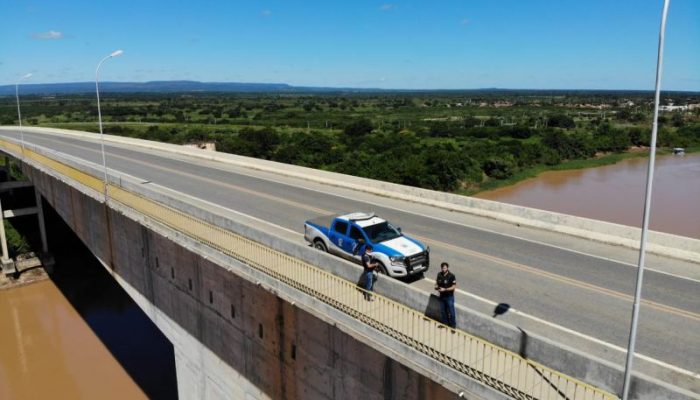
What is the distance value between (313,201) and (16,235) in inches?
1085

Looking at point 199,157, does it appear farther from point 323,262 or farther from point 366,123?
point 366,123

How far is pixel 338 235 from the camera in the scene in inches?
527

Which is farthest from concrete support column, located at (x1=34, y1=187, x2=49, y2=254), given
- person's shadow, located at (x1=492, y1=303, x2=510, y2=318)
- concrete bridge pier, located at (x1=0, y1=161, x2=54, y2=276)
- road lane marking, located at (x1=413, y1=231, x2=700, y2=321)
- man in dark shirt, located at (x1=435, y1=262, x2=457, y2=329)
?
man in dark shirt, located at (x1=435, y1=262, x2=457, y2=329)

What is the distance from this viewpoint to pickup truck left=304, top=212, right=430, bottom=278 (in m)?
11.9

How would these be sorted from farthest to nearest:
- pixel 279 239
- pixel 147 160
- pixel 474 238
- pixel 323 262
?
pixel 147 160 → pixel 474 238 → pixel 279 239 → pixel 323 262

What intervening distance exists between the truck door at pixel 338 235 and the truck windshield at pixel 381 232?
2.28 feet

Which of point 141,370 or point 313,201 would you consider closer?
point 313,201

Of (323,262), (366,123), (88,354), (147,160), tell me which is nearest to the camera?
(323,262)

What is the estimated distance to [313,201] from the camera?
72.5 ft

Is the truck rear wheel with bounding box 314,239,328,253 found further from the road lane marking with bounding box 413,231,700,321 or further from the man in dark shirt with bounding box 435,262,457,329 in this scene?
the man in dark shirt with bounding box 435,262,457,329

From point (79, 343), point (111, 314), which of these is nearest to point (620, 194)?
point (111, 314)

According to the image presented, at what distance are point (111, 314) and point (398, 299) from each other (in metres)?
25.1

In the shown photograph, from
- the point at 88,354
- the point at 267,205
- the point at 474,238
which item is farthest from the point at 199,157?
the point at 474,238

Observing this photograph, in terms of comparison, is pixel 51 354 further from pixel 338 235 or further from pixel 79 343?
pixel 338 235
